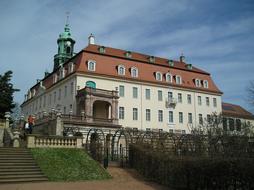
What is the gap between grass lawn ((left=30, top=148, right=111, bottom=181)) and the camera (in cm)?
1756

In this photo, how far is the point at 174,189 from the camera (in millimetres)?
15570

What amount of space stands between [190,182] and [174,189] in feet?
3.40

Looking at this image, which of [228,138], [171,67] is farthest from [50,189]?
[171,67]

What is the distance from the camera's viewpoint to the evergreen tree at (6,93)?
125 ft

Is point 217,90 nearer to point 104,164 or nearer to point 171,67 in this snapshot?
point 171,67

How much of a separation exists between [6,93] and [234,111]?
160 feet

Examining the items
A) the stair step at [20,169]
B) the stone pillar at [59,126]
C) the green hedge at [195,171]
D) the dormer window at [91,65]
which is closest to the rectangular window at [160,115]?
the dormer window at [91,65]

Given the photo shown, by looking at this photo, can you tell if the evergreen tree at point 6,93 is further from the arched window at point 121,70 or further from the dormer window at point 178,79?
the dormer window at point 178,79

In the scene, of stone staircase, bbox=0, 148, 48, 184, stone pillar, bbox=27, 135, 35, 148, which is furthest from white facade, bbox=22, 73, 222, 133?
stone staircase, bbox=0, 148, 48, 184

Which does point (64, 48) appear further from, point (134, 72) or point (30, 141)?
point (30, 141)

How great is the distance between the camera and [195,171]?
1453cm

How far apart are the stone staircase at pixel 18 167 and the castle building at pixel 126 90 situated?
16.7 meters

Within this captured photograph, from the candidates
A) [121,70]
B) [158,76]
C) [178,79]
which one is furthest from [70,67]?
[178,79]

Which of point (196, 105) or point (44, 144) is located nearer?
point (44, 144)
